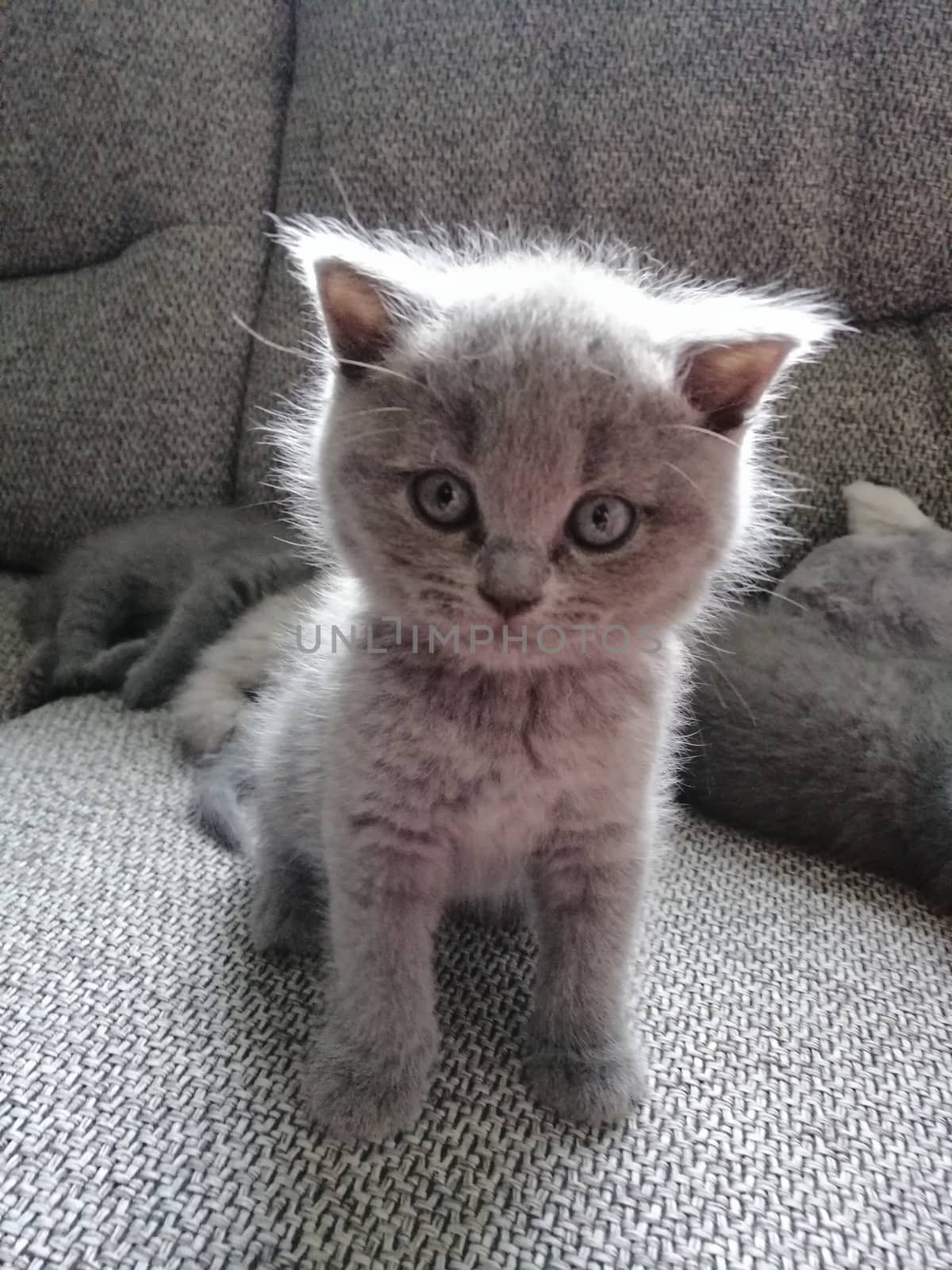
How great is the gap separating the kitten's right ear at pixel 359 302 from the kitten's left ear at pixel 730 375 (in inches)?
7.2

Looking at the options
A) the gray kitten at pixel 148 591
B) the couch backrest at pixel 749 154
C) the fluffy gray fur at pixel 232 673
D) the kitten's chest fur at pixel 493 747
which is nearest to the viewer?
the kitten's chest fur at pixel 493 747

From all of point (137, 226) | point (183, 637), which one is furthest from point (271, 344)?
point (137, 226)

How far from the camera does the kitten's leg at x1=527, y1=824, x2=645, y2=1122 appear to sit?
27.4 inches

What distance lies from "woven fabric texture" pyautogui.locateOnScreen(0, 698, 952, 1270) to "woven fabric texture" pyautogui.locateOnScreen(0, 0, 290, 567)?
0.77 meters

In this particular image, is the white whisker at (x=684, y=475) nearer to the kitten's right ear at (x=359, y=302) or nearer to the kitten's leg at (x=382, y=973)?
the kitten's right ear at (x=359, y=302)

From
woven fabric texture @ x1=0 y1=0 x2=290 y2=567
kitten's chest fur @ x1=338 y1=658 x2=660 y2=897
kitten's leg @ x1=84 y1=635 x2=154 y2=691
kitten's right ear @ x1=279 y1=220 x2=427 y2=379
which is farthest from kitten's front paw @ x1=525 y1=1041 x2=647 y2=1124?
woven fabric texture @ x1=0 y1=0 x2=290 y2=567

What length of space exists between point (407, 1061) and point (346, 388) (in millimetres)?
473

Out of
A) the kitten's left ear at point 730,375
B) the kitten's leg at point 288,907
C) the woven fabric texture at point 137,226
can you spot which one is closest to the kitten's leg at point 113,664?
the woven fabric texture at point 137,226

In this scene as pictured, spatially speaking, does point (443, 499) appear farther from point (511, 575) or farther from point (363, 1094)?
point (363, 1094)

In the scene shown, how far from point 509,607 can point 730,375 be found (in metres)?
0.22

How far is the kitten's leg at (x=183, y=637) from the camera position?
1.34 m

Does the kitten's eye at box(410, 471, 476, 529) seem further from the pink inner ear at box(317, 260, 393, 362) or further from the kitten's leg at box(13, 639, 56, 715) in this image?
the kitten's leg at box(13, 639, 56, 715)

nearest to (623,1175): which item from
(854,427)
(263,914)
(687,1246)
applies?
(687,1246)

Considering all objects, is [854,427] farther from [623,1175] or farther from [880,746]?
[623,1175]
